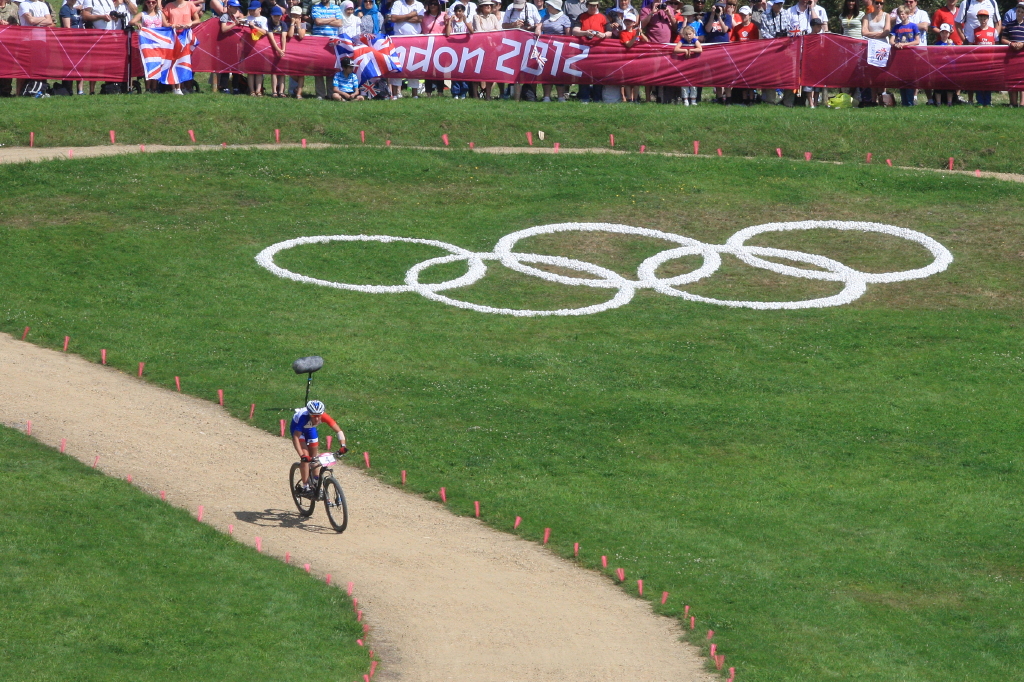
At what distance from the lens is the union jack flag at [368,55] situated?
141ft

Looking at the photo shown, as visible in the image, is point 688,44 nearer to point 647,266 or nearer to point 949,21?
point 949,21

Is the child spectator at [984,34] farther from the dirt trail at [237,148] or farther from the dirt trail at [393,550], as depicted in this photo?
the dirt trail at [393,550]

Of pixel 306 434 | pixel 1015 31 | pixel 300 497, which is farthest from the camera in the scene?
pixel 1015 31

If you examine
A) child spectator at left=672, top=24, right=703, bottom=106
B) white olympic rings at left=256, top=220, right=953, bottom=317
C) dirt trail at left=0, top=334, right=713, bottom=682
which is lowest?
dirt trail at left=0, top=334, right=713, bottom=682

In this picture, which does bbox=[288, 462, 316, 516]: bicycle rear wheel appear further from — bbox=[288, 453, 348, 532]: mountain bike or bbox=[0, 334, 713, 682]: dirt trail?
bbox=[0, 334, 713, 682]: dirt trail

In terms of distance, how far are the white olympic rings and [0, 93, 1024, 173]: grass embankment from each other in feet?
18.5

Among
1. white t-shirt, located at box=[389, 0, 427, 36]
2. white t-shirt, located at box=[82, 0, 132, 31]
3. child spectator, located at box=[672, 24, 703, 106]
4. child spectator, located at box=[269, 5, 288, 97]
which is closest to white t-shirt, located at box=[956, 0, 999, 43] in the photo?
child spectator, located at box=[672, 24, 703, 106]

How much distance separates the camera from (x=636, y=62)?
143ft

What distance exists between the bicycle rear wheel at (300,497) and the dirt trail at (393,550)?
0.28 metres

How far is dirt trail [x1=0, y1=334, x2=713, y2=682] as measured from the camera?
58.7 ft

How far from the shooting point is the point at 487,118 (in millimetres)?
42594

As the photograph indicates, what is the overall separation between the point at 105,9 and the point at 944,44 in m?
26.6

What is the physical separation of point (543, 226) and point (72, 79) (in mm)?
16288

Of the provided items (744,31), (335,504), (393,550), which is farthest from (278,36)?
(393,550)
